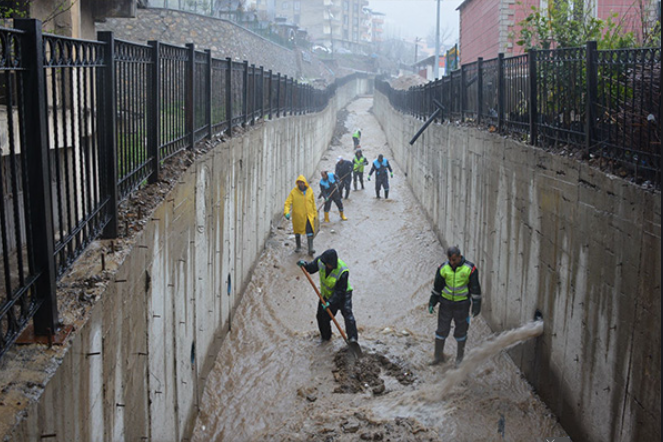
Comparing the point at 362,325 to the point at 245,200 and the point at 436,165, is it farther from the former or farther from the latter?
the point at 436,165

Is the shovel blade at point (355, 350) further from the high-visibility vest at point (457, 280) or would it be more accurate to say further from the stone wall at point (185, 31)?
the stone wall at point (185, 31)

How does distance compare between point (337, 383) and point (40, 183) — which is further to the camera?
point (337, 383)

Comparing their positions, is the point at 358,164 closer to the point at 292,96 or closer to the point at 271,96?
the point at 292,96

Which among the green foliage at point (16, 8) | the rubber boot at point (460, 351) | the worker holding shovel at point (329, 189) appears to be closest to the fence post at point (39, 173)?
the rubber boot at point (460, 351)

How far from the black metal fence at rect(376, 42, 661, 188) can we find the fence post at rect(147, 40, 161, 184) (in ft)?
13.6

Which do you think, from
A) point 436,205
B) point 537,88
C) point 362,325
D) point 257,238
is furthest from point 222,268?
point 436,205

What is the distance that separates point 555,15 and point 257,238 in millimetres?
6487

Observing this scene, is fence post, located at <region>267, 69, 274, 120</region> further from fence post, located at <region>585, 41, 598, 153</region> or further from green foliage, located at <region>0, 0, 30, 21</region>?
fence post, located at <region>585, 41, 598, 153</region>

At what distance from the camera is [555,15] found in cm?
1017

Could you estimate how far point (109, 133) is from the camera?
5.17 m

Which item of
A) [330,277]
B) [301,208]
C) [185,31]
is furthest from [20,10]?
[185,31]

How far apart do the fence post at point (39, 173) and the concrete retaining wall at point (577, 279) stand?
13.1ft

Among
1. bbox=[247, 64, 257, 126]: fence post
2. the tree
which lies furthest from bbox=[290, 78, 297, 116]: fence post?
the tree

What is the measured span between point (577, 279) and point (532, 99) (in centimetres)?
322
